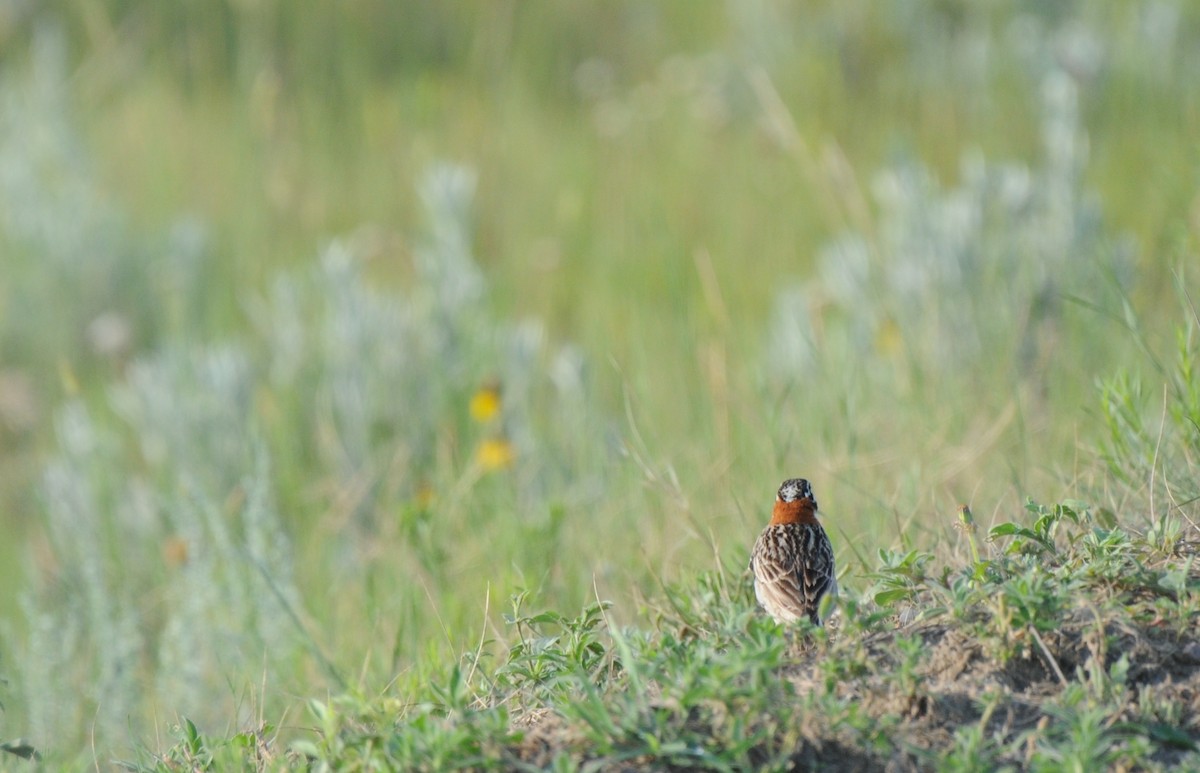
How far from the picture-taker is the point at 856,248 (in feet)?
23.1

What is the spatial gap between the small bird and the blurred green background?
378 millimetres

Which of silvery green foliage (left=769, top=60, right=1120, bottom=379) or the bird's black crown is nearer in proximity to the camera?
the bird's black crown

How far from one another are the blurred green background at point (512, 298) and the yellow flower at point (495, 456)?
0.02 m

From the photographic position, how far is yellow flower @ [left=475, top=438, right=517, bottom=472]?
18.4 ft

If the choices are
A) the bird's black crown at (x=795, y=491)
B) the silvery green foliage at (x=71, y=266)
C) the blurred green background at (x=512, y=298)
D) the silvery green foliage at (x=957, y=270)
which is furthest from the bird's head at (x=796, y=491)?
the silvery green foliage at (x=71, y=266)

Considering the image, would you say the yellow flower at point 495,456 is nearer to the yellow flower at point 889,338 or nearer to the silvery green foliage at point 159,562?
the silvery green foliage at point 159,562

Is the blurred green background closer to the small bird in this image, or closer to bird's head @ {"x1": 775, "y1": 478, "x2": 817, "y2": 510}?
bird's head @ {"x1": 775, "y1": 478, "x2": 817, "y2": 510}

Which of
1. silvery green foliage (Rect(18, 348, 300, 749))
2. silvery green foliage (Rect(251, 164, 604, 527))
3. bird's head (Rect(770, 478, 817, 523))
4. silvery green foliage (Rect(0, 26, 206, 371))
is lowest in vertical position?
bird's head (Rect(770, 478, 817, 523))

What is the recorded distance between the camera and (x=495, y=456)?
5.62m

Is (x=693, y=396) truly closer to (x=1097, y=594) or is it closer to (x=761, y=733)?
(x=1097, y=594)

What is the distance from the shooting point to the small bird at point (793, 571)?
2.97 m

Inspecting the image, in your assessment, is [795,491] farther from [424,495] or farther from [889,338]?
[889,338]

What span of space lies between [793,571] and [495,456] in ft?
8.93

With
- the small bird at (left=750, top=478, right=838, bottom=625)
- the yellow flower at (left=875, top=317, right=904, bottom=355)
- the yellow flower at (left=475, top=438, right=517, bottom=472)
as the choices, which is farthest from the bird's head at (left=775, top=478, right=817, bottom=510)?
the yellow flower at (left=875, top=317, right=904, bottom=355)
